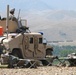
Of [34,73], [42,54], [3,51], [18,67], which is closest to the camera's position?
[34,73]

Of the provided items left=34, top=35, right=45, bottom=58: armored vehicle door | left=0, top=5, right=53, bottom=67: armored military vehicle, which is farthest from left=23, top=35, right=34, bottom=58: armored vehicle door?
left=34, top=35, right=45, bottom=58: armored vehicle door

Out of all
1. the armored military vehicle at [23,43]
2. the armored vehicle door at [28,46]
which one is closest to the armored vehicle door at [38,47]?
the armored military vehicle at [23,43]

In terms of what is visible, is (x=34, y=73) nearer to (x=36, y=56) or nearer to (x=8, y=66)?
(x=8, y=66)

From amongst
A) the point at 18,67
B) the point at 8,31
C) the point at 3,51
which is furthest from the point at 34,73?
the point at 8,31

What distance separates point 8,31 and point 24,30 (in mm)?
1131

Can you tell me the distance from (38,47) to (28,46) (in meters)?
0.85

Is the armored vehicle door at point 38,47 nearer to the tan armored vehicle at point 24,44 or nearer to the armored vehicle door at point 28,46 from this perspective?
the tan armored vehicle at point 24,44

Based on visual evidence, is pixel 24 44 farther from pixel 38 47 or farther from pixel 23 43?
pixel 38 47

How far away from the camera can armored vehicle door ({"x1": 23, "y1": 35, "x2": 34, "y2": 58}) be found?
29.5m

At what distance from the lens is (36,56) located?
99.2ft

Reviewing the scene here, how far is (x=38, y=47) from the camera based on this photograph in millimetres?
30234

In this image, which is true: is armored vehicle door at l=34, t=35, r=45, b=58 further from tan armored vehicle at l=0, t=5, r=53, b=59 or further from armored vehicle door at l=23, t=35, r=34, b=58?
armored vehicle door at l=23, t=35, r=34, b=58

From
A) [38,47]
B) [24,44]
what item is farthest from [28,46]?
[38,47]

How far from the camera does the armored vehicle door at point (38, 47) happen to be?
2997 cm
